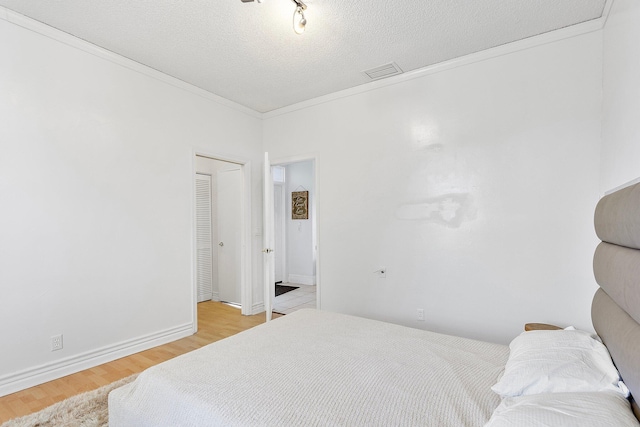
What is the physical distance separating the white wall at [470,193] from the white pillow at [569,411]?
180 centimetres

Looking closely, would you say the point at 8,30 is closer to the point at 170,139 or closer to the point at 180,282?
the point at 170,139

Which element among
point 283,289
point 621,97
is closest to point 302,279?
point 283,289

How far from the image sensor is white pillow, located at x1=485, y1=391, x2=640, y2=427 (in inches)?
34.1

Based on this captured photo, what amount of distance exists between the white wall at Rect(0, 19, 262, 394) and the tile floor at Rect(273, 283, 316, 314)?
56.8 inches

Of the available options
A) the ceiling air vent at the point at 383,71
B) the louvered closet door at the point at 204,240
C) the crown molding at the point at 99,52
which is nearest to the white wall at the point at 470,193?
the ceiling air vent at the point at 383,71

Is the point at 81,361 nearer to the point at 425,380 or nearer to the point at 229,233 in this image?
the point at 229,233

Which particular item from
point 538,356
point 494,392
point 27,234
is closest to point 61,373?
point 27,234

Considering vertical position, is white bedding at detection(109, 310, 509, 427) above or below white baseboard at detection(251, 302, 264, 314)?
above

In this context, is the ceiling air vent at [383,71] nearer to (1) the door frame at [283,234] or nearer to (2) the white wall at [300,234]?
(2) the white wall at [300,234]

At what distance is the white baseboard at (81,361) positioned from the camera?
2295mm

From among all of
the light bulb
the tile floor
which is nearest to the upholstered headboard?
the light bulb

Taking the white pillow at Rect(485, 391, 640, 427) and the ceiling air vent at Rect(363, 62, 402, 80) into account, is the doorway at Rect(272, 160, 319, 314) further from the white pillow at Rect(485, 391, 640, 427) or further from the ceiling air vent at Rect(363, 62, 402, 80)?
the white pillow at Rect(485, 391, 640, 427)

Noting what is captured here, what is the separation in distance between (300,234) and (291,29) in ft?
14.4

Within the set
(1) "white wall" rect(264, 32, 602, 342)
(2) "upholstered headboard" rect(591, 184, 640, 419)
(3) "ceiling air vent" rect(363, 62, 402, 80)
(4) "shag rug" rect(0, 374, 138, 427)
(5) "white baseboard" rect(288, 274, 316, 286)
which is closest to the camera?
(2) "upholstered headboard" rect(591, 184, 640, 419)
